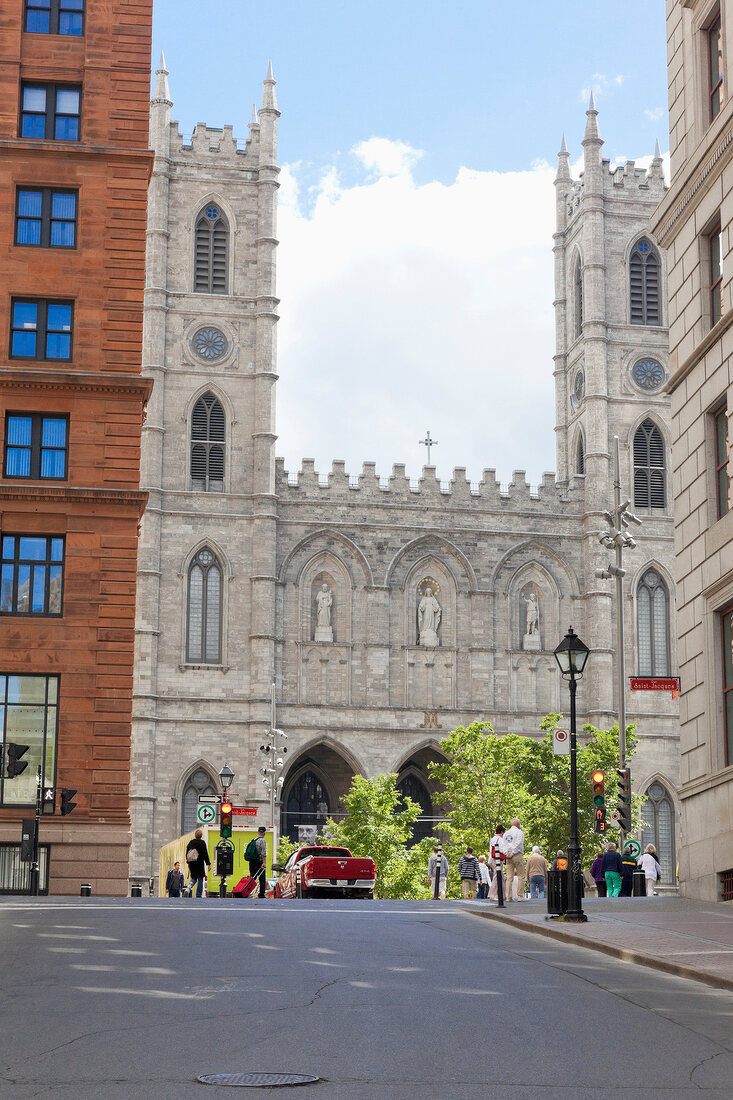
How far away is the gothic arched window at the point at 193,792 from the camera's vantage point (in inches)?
2559

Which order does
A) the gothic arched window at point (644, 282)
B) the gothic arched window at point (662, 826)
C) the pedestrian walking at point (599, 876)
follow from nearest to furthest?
the pedestrian walking at point (599, 876), the gothic arched window at point (662, 826), the gothic arched window at point (644, 282)

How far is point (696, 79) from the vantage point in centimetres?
2706

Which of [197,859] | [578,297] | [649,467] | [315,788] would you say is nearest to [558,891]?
[197,859]

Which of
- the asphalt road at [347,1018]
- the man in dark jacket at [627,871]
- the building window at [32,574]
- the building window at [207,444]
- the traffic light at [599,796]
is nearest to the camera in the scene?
the asphalt road at [347,1018]

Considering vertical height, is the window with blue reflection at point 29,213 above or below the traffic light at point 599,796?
above

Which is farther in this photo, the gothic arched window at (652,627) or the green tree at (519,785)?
the gothic arched window at (652,627)

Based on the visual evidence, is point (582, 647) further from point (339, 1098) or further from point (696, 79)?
→ point (339, 1098)

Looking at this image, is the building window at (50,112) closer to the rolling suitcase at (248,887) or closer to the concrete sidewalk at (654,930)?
the rolling suitcase at (248,887)

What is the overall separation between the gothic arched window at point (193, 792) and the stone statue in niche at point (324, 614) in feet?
24.3

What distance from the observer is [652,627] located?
229ft

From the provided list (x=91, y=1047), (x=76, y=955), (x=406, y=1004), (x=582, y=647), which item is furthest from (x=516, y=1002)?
(x=582, y=647)

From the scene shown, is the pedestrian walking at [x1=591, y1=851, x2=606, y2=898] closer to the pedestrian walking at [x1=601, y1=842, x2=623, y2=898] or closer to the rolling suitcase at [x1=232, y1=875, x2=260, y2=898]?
the pedestrian walking at [x1=601, y1=842, x2=623, y2=898]

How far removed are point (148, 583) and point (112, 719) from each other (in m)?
34.6

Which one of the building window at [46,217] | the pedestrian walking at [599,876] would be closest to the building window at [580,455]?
the pedestrian walking at [599,876]
